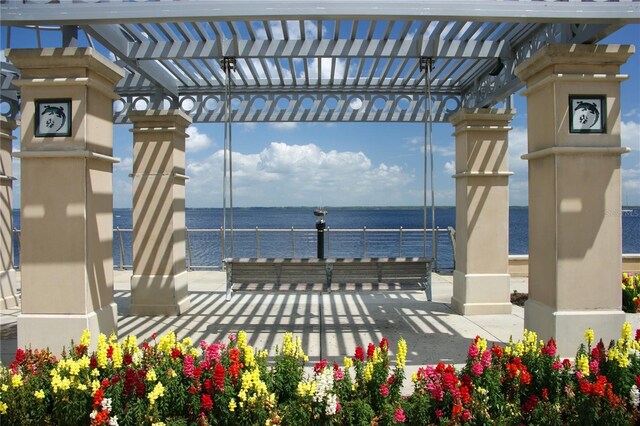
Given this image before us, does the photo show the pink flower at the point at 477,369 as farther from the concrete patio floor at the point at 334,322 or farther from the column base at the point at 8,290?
the column base at the point at 8,290

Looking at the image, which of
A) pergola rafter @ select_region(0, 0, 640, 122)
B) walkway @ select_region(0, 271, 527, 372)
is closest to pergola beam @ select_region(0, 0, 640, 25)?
pergola rafter @ select_region(0, 0, 640, 122)

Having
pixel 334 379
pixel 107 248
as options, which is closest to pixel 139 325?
pixel 107 248

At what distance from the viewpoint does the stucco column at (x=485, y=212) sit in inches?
285

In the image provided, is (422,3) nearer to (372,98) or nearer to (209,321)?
(372,98)

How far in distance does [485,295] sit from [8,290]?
25.4 ft

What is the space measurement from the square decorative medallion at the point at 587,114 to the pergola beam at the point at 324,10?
774mm

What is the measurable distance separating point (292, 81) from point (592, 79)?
460 centimetres

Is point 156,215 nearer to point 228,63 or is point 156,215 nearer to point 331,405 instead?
point 228,63

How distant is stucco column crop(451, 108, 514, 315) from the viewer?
7.24m

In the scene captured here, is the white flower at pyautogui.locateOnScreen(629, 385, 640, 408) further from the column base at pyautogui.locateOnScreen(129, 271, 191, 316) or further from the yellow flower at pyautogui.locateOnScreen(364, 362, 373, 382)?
the column base at pyautogui.locateOnScreen(129, 271, 191, 316)

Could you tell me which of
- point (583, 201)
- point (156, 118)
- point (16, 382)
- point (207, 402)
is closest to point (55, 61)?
point (156, 118)

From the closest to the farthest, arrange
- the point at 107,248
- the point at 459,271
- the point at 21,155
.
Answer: the point at 21,155
the point at 107,248
the point at 459,271

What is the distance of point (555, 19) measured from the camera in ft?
14.4

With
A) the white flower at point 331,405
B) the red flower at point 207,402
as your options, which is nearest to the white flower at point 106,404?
the red flower at point 207,402
